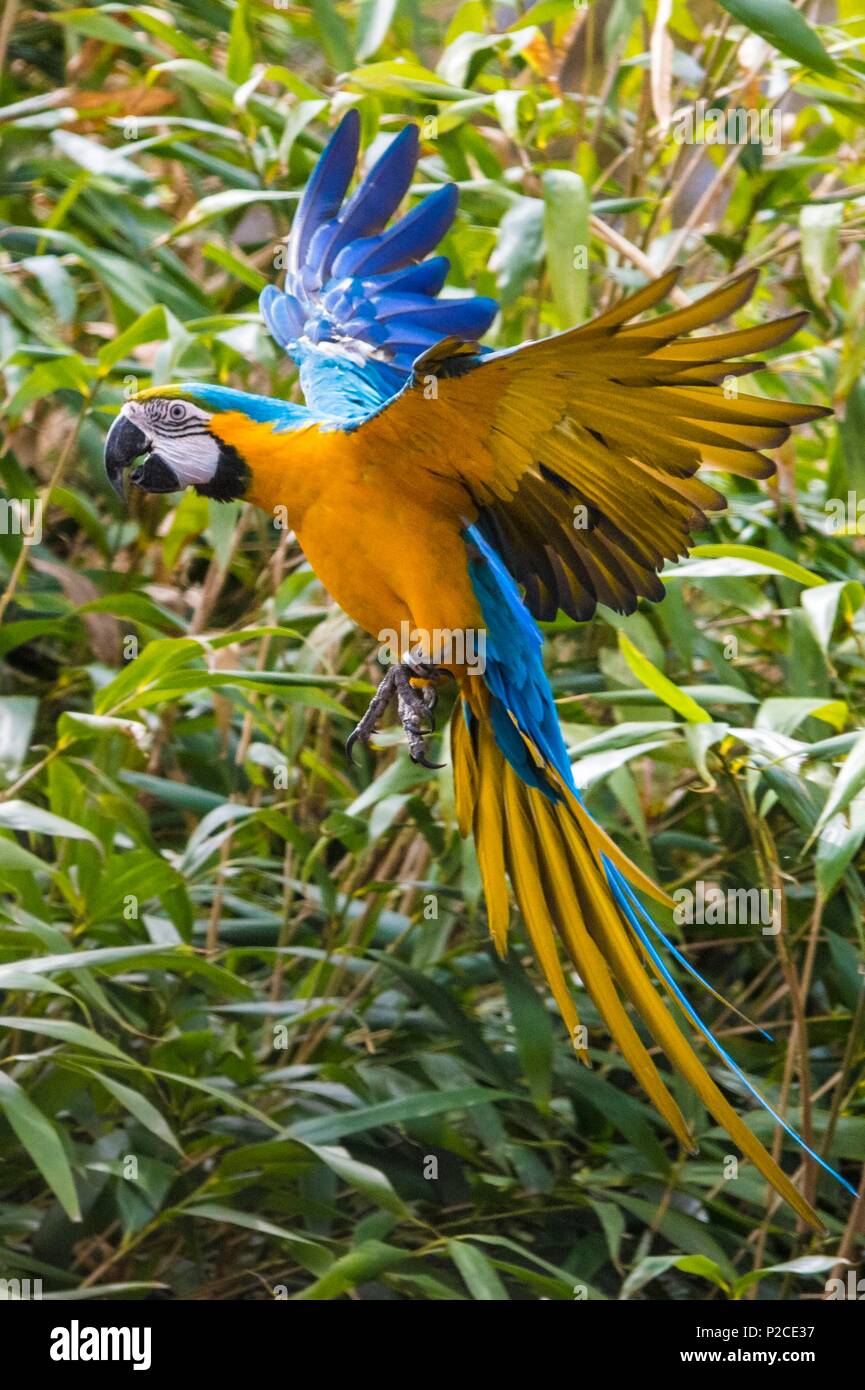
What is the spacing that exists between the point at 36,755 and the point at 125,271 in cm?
49

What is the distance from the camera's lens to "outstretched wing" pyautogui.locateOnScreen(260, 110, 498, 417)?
0.89 m

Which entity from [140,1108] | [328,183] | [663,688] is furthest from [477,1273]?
[328,183]

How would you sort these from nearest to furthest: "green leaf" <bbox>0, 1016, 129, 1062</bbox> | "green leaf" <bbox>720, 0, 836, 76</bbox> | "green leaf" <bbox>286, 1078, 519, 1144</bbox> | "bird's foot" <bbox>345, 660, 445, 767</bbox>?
"bird's foot" <bbox>345, 660, 445, 767</bbox> < "green leaf" <bbox>720, 0, 836, 76</bbox> < "green leaf" <bbox>0, 1016, 129, 1062</bbox> < "green leaf" <bbox>286, 1078, 519, 1144</bbox>

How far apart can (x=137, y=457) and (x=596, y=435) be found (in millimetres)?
270

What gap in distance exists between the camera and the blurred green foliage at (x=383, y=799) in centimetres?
105

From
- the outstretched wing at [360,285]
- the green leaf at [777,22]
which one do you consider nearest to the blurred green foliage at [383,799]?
the green leaf at [777,22]

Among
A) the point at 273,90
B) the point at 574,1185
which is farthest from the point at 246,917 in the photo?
the point at 273,90

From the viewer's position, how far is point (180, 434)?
0.79 metres

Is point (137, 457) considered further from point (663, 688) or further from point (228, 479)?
point (663, 688)

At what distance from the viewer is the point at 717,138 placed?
118 centimetres

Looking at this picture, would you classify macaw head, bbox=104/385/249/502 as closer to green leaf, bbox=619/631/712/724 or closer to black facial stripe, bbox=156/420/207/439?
black facial stripe, bbox=156/420/207/439

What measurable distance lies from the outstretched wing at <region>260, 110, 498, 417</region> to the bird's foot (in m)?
0.18

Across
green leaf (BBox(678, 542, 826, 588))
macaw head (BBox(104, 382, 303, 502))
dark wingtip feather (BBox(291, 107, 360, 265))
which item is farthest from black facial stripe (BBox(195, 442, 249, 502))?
green leaf (BBox(678, 542, 826, 588))

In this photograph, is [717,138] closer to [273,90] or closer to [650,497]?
[650,497]
